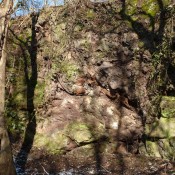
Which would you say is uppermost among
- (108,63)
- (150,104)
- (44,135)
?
(108,63)

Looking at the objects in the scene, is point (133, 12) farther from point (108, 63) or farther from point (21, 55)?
point (21, 55)

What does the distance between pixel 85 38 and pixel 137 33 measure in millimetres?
1599

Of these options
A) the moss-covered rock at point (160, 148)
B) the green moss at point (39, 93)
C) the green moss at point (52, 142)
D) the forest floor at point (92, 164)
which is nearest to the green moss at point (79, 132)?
the green moss at point (52, 142)

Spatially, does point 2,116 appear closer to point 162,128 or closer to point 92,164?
point 92,164

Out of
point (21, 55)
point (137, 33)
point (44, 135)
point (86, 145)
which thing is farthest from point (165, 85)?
point (21, 55)

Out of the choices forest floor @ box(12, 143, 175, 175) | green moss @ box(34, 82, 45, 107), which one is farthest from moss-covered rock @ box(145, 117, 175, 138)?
green moss @ box(34, 82, 45, 107)

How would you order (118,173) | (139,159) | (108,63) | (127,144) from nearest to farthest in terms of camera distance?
1. (118,173)
2. (139,159)
3. (127,144)
4. (108,63)

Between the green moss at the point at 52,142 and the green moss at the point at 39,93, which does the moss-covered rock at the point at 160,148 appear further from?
the green moss at the point at 39,93

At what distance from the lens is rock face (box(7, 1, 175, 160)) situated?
7273 mm

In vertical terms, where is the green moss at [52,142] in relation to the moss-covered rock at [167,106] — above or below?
below

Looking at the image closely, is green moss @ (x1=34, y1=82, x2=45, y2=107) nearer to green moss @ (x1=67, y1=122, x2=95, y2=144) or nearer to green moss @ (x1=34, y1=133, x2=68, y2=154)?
green moss @ (x1=34, y1=133, x2=68, y2=154)

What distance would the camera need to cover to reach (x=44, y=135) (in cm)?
759

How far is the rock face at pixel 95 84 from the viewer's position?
23.9ft

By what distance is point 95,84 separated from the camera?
26.3ft
